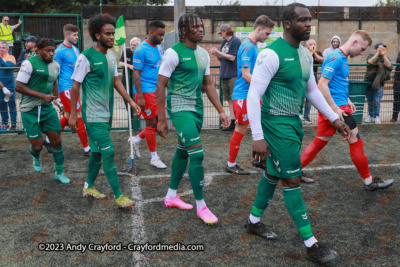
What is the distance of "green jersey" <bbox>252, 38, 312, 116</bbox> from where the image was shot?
3418 mm

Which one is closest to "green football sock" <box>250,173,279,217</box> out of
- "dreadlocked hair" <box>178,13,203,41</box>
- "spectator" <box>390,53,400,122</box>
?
"dreadlocked hair" <box>178,13,203,41</box>

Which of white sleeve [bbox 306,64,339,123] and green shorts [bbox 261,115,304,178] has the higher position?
white sleeve [bbox 306,64,339,123]

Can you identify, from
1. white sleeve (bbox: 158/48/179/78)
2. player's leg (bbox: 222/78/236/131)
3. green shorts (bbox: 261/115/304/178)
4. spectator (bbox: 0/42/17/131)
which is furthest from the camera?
player's leg (bbox: 222/78/236/131)

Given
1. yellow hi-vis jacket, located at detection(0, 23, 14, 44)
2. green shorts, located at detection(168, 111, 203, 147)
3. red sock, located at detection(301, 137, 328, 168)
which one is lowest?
red sock, located at detection(301, 137, 328, 168)

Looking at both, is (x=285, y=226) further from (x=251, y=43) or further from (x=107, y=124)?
(x=251, y=43)

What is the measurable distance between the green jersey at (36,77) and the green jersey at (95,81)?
1.25m

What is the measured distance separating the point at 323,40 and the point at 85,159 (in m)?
14.5

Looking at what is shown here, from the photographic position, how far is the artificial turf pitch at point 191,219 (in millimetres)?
3674

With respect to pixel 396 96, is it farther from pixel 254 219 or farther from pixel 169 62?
pixel 169 62

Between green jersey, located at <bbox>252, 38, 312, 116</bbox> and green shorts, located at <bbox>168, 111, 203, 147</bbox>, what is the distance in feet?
2.99

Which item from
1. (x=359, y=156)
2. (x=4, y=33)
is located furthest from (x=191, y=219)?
(x=4, y=33)

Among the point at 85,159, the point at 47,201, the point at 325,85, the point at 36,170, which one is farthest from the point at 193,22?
the point at 85,159

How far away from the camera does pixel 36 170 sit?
6102mm

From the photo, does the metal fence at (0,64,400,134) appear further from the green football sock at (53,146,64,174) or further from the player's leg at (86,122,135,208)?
the player's leg at (86,122,135,208)
